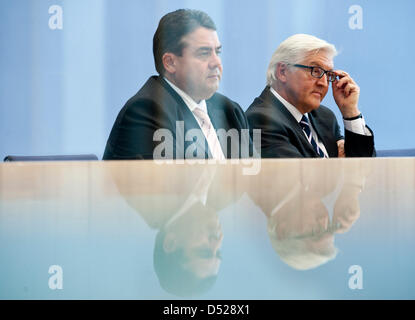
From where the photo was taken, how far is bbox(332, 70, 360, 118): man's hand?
4.07ft

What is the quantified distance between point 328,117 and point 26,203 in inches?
40.4

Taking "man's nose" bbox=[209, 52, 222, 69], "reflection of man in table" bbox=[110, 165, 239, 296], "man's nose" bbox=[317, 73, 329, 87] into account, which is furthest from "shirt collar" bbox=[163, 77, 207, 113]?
"reflection of man in table" bbox=[110, 165, 239, 296]

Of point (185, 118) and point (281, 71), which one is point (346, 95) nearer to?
point (281, 71)

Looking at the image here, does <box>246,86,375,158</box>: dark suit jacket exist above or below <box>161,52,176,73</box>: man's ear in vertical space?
below

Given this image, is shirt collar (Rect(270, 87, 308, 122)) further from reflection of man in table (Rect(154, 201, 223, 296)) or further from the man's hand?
reflection of man in table (Rect(154, 201, 223, 296))

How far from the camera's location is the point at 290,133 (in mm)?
1078

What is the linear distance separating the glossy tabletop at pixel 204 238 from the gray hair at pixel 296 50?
0.76 metres

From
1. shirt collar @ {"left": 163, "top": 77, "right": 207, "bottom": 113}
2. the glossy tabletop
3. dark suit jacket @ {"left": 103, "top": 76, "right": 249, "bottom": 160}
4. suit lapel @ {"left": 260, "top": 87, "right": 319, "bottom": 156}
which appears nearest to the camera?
the glossy tabletop

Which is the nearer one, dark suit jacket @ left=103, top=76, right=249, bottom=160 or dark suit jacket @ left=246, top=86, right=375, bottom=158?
dark suit jacket @ left=103, top=76, right=249, bottom=160

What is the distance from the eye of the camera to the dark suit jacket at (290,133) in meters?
1.04

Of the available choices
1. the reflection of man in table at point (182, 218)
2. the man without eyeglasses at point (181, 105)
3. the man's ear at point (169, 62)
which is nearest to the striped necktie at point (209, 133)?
the man without eyeglasses at point (181, 105)

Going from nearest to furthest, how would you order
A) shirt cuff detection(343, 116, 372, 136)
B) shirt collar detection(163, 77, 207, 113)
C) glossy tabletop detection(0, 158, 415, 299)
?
glossy tabletop detection(0, 158, 415, 299) < shirt collar detection(163, 77, 207, 113) < shirt cuff detection(343, 116, 372, 136)

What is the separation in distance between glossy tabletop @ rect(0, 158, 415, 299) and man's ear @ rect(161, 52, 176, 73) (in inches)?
Result: 23.5

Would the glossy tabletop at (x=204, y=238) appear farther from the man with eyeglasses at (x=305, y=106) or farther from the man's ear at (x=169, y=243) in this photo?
the man with eyeglasses at (x=305, y=106)
